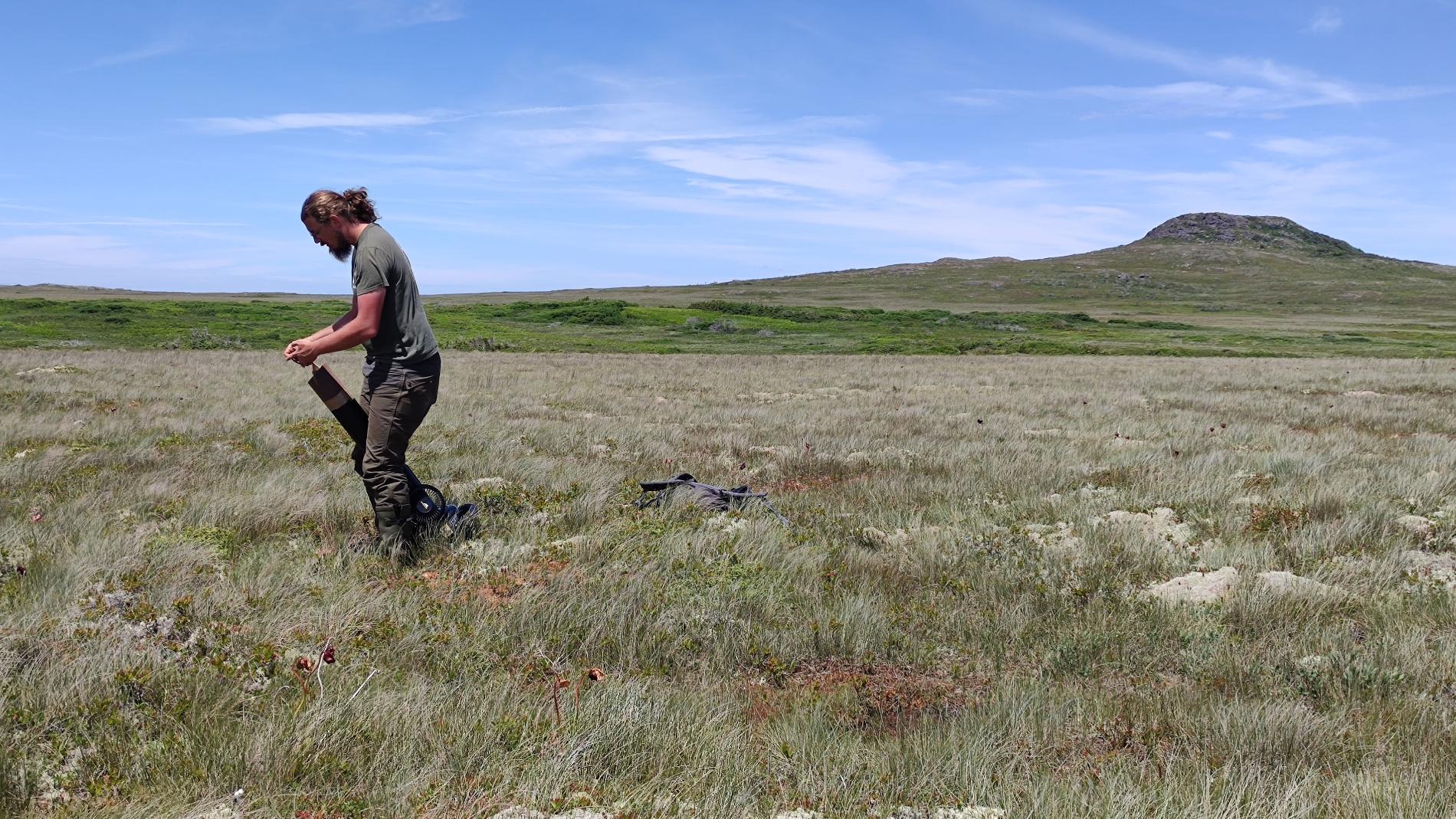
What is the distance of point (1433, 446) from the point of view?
35.3ft

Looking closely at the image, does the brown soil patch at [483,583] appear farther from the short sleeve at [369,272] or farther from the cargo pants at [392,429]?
the short sleeve at [369,272]

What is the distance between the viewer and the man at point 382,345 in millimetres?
5039

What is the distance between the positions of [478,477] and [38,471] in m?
3.82

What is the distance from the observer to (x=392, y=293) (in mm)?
5207

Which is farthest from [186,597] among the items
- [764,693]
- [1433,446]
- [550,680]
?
[1433,446]

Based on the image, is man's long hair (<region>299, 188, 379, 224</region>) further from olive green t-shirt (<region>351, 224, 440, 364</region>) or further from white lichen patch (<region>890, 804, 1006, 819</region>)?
white lichen patch (<region>890, 804, 1006, 819</region>)

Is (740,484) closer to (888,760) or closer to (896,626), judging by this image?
(896,626)

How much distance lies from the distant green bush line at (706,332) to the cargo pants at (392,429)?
3432 centimetres

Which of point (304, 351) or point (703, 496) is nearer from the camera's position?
point (304, 351)

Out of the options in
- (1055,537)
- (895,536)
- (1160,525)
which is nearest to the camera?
(1055,537)

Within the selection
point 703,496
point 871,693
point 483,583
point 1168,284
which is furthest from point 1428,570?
point 1168,284

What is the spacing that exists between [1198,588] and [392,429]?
16.2ft

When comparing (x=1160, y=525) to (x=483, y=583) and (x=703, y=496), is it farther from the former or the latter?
(x=483, y=583)

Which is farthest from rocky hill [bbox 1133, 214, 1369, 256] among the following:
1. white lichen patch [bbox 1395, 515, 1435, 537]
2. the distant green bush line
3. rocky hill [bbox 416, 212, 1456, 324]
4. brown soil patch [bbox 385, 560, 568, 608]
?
brown soil patch [bbox 385, 560, 568, 608]
